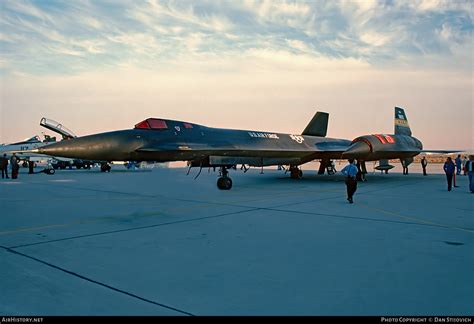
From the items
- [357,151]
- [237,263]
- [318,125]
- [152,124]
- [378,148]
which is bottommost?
[237,263]

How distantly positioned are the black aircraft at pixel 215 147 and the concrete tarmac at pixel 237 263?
3.87m

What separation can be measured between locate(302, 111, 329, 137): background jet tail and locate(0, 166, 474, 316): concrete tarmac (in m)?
15.0

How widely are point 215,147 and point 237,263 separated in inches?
382

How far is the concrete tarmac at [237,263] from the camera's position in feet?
10.1

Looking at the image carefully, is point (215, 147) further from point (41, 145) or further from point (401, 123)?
point (41, 145)

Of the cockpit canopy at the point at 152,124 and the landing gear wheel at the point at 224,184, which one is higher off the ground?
the cockpit canopy at the point at 152,124

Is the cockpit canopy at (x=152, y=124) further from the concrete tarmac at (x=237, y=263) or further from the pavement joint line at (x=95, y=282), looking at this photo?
the pavement joint line at (x=95, y=282)

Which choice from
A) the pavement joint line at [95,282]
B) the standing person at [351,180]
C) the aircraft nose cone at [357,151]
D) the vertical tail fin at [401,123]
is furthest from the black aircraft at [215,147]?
the pavement joint line at [95,282]

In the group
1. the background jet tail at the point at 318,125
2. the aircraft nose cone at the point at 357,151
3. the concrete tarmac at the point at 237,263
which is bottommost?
the concrete tarmac at the point at 237,263

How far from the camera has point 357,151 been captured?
17.4 meters

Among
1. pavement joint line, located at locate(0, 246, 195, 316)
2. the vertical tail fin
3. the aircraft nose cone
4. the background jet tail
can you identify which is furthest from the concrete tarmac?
the vertical tail fin

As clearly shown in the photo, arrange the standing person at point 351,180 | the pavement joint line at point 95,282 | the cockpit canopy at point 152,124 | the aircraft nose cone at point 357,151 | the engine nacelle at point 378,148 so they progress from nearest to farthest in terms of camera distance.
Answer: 1. the pavement joint line at point 95,282
2. the standing person at point 351,180
3. the cockpit canopy at point 152,124
4. the aircraft nose cone at point 357,151
5. the engine nacelle at point 378,148

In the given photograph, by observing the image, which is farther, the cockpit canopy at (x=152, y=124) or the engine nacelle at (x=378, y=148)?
the engine nacelle at (x=378, y=148)

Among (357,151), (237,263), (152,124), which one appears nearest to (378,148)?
(357,151)
